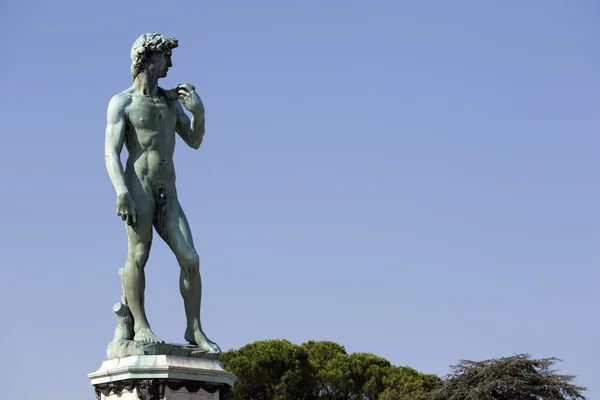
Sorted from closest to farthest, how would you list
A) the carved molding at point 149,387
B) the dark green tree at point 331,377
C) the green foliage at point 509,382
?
the carved molding at point 149,387
the green foliage at point 509,382
the dark green tree at point 331,377

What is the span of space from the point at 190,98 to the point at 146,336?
133 inches

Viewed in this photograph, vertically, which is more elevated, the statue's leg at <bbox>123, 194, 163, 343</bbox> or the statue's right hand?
the statue's right hand

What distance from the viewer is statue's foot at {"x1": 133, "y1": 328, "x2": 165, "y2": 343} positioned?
15328 millimetres

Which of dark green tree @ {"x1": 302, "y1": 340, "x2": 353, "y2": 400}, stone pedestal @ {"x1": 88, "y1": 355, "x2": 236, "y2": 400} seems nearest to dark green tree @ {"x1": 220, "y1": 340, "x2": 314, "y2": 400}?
dark green tree @ {"x1": 302, "y1": 340, "x2": 353, "y2": 400}

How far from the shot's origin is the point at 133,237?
1582cm

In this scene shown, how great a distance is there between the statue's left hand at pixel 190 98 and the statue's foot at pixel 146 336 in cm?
314

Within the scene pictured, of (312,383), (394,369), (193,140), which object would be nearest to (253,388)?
(312,383)

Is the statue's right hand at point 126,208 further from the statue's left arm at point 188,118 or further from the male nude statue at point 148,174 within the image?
the statue's left arm at point 188,118

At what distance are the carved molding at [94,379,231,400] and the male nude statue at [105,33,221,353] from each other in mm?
550

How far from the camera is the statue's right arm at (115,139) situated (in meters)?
15.7

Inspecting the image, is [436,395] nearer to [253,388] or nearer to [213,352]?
[253,388]

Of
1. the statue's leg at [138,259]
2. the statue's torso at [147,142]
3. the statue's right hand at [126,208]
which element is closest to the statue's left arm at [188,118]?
the statue's torso at [147,142]

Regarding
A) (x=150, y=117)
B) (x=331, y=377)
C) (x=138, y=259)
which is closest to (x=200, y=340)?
(x=138, y=259)

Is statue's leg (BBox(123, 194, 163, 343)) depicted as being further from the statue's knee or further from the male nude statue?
the statue's knee
